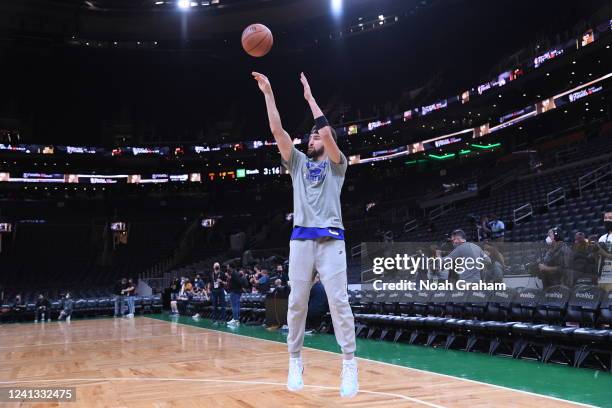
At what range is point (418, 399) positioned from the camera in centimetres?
475

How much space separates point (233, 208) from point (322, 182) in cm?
3452

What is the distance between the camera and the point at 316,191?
3869 mm

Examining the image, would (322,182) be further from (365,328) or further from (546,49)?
(546,49)

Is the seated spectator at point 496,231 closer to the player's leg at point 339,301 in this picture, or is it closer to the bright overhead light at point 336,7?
the player's leg at point 339,301

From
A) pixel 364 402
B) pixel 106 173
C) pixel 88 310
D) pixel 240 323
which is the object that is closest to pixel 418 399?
pixel 364 402

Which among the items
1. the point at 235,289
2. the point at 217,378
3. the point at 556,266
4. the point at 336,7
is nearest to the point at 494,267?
the point at 556,266

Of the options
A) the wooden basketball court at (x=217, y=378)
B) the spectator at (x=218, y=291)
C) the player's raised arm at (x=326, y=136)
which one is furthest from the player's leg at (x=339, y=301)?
the spectator at (x=218, y=291)

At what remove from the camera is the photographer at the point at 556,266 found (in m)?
7.77

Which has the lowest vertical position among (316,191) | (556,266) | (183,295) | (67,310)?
(67,310)

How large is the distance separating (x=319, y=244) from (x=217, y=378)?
9.72 ft

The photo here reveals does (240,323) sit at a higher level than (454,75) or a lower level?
lower

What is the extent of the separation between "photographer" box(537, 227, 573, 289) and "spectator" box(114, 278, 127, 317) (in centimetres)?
1545

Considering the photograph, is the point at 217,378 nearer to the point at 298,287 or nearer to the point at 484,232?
the point at 298,287

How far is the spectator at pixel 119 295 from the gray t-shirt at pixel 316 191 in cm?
1755
